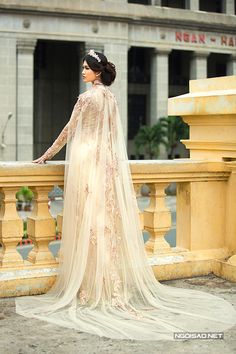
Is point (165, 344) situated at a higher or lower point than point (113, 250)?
lower

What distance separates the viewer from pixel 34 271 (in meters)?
5.73

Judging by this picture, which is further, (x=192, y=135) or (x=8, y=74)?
(x=8, y=74)

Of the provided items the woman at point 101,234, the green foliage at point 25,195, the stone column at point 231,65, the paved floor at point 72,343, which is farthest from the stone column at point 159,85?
the paved floor at point 72,343

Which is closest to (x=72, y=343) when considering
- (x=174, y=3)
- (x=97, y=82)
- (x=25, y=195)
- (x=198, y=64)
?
(x=97, y=82)

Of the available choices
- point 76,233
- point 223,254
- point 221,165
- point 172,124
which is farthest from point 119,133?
point 172,124

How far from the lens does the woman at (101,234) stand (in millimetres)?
5363

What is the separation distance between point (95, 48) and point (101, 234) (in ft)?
104

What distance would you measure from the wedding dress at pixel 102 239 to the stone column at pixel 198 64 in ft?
118

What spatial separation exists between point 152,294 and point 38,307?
3.13 feet

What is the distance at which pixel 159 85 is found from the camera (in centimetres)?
3931

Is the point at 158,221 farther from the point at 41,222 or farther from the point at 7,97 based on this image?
the point at 7,97

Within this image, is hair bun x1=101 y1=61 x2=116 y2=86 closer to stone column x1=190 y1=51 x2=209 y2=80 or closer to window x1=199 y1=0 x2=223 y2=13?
stone column x1=190 y1=51 x2=209 y2=80

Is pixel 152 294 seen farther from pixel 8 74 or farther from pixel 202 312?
pixel 8 74

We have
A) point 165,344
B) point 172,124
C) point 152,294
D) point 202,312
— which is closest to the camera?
point 165,344
